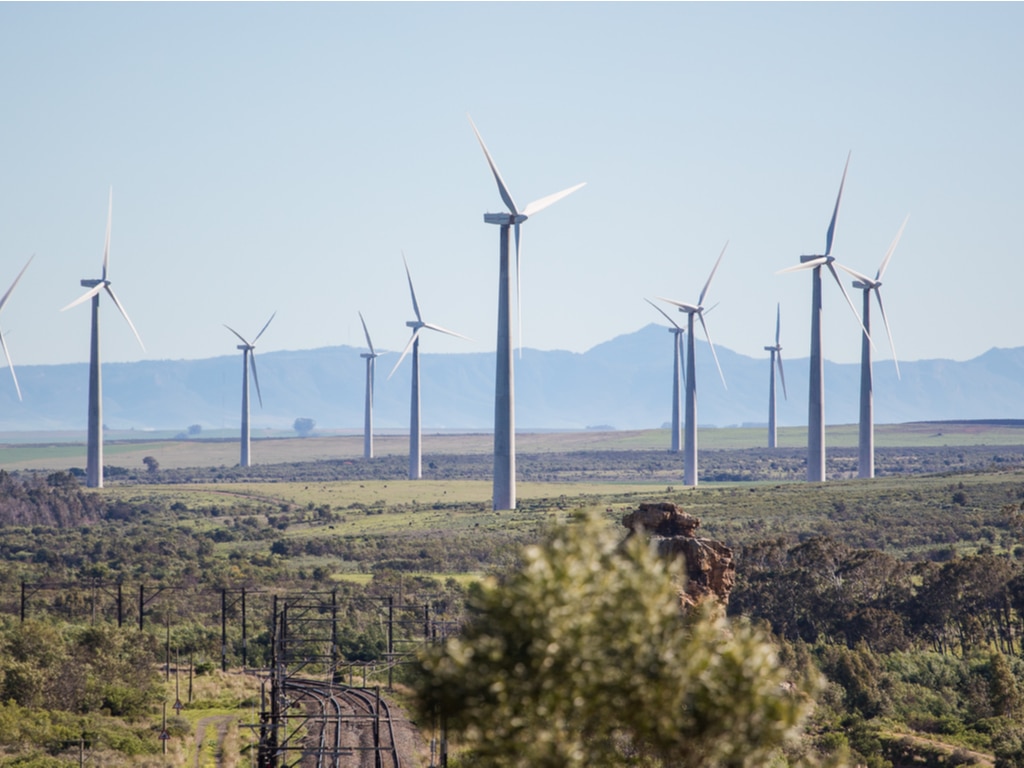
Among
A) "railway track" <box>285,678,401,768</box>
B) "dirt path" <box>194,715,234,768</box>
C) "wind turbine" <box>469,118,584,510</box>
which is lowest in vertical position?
"dirt path" <box>194,715,234,768</box>

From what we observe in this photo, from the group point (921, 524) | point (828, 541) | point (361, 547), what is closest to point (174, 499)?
point (361, 547)

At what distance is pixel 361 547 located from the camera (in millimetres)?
112625

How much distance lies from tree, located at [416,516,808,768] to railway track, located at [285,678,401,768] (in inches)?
957

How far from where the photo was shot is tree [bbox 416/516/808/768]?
1717 cm

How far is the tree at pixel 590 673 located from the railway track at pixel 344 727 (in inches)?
957

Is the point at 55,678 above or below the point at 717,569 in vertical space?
below

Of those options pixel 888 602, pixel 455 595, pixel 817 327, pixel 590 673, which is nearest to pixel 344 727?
pixel 888 602

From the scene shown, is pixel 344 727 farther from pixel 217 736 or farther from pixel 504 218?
pixel 504 218

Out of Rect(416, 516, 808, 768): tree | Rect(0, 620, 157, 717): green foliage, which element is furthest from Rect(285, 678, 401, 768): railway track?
Rect(416, 516, 808, 768): tree

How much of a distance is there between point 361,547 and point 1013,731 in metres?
72.9

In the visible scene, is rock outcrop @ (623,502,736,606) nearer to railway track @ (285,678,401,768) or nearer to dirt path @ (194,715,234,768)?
railway track @ (285,678,401,768)

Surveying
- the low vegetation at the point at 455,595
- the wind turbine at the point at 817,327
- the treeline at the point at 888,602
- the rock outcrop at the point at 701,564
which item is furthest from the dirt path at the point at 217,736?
the wind turbine at the point at 817,327

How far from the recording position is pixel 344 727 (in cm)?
5391

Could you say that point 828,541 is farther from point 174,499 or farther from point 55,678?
point 174,499
